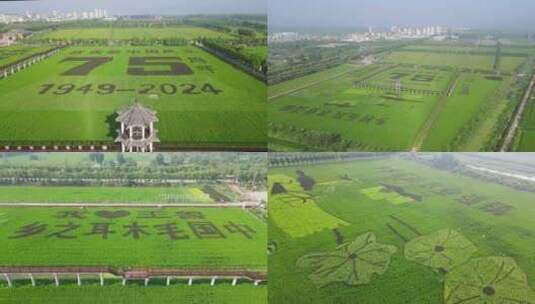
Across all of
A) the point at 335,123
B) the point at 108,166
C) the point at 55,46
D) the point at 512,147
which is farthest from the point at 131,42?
the point at 512,147

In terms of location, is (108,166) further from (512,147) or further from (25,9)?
(512,147)

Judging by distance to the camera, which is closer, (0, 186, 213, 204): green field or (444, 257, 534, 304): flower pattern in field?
(444, 257, 534, 304): flower pattern in field

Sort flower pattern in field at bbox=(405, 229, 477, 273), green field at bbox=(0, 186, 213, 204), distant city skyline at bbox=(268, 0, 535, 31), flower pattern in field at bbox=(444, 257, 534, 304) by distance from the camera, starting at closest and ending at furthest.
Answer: distant city skyline at bbox=(268, 0, 535, 31) → flower pattern in field at bbox=(444, 257, 534, 304) → flower pattern in field at bbox=(405, 229, 477, 273) → green field at bbox=(0, 186, 213, 204)

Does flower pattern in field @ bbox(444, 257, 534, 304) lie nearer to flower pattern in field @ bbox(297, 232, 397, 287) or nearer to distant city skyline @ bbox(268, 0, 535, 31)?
flower pattern in field @ bbox(297, 232, 397, 287)

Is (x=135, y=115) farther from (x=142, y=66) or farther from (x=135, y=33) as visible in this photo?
(x=135, y=33)

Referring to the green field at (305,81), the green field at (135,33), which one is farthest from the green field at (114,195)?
the green field at (135,33)

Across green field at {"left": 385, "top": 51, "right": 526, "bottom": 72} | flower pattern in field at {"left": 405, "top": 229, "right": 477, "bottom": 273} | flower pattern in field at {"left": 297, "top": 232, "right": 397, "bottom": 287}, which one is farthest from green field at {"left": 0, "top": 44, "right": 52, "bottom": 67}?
flower pattern in field at {"left": 405, "top": 229, "right": 477, "bottom": 273}
